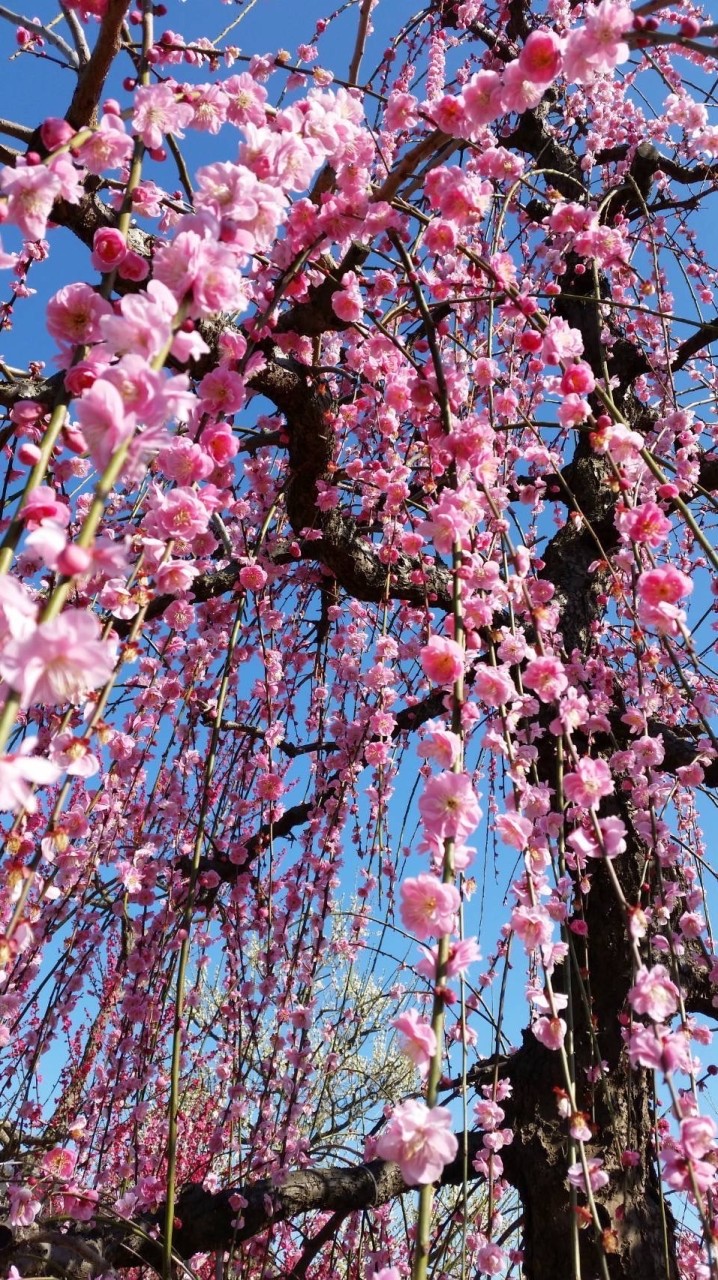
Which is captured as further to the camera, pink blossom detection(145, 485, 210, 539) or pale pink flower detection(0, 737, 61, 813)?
pink blossom detection(145, 485, 210, 539)

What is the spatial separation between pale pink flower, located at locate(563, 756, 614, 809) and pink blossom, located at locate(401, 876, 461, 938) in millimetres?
384

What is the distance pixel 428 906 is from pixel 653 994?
31cm

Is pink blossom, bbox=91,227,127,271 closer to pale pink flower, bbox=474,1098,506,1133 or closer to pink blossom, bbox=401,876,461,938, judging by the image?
pink blossom, bbox=401,876,461,938

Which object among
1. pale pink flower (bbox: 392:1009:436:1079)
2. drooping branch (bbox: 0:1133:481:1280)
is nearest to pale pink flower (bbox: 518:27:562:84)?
pale pink flower (bbox: 392:1009:436:1079)

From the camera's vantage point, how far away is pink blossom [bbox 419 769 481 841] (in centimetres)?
100

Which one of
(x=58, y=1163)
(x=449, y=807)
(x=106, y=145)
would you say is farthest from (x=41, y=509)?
(x=58, y=1163)

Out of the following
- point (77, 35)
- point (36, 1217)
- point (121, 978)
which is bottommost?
point (36, 1217)

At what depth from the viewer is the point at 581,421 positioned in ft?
5.01

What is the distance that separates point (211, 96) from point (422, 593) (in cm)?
164

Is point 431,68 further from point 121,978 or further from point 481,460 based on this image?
point 121,978

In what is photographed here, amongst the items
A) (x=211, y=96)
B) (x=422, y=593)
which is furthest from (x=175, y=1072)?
(x=422, y=593)

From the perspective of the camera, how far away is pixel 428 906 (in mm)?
1014

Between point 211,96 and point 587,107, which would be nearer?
point 211,96

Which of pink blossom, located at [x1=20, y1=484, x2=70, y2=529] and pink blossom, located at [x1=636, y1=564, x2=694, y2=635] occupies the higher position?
pink blossom, located at [x1=636, y1=564, x2=694, y2=635]
